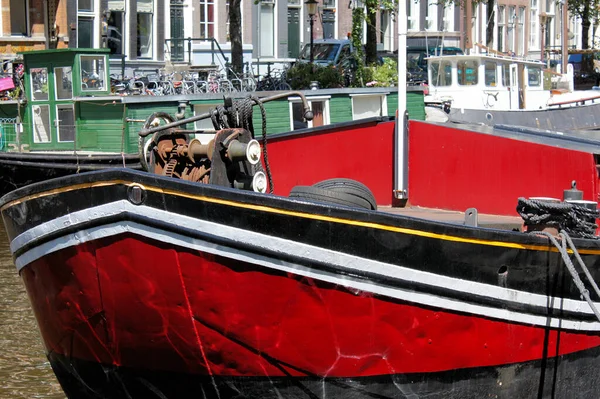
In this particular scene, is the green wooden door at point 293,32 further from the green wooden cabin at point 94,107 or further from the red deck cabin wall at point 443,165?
the red deck cabin wall at point 443,165

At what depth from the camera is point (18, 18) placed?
27609 millimetres

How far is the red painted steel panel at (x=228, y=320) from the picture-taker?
5.59 meters

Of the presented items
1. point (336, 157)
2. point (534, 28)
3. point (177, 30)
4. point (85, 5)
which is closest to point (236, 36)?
point (85, 5)

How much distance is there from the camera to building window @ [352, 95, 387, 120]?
19.0 m

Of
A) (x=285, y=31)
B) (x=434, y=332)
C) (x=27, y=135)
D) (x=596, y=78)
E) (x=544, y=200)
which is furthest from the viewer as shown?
(x=596, y=78)

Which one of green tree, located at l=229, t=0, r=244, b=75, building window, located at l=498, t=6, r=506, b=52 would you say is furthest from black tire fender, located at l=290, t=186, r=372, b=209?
building window, located at l=498, t=6, r=506, b=52

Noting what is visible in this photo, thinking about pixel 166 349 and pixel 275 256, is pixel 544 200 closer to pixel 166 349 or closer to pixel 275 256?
pixel 275 256

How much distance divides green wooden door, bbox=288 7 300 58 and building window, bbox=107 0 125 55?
7.58 meters

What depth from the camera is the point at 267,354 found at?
578 centimetres

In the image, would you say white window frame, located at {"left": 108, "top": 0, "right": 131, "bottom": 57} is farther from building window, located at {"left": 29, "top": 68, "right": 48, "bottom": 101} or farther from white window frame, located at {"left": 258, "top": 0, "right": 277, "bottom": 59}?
building window, located at {"left": 29, "top": 68, "right": 48, "bottom": 101}

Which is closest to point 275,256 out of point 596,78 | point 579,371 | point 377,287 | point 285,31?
point 377,287

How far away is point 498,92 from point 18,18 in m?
13.2

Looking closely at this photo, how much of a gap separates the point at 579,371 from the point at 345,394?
1.76 m

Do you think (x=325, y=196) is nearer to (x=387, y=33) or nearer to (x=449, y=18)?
(x=387, y=33)
